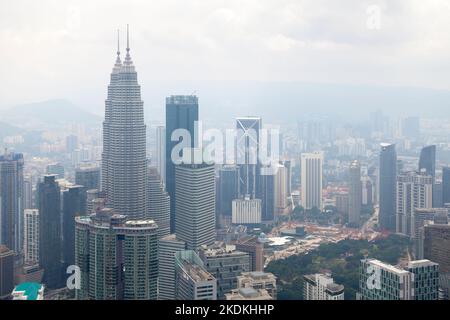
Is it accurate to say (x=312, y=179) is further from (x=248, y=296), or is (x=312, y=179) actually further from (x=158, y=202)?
(x=248, y=296)

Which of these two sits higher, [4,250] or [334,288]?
[334,288]

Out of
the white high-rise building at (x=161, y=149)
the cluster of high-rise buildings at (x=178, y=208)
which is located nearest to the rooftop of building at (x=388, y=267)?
the cluster of high-rise buildings at (x=178, y=208)

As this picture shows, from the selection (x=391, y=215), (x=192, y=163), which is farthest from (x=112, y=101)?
(x=391, y=215)

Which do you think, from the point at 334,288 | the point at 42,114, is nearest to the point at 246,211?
the point at 42,114

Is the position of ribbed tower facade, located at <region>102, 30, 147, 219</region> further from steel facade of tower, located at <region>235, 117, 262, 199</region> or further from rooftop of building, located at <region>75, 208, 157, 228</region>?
steel facade of tower, located at <region>235, 117, 262, 199</region>

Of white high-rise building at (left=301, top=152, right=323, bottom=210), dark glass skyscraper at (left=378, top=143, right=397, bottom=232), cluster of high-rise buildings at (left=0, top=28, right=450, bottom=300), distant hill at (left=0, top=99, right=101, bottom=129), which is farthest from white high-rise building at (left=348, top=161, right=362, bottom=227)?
distant hill at (left=0, top=99, right=101, bottom=129)
